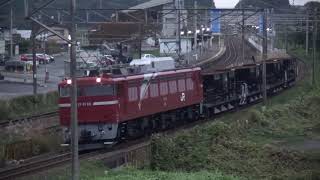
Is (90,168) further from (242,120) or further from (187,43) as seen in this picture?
(187,43)

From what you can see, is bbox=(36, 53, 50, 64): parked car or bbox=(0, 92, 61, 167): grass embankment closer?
bbox=(0, 92, 61, 167): grass embankment

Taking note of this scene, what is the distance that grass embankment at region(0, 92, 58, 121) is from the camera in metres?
34.7

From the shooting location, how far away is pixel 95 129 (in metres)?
25.5

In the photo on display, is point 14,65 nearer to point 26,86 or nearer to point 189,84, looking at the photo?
point 26,86

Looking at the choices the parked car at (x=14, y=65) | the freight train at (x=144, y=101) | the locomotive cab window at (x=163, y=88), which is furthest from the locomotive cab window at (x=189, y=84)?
the parked car at (x=14, y=65)

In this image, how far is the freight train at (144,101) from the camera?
83.4 ft

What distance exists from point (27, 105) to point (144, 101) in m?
12.3

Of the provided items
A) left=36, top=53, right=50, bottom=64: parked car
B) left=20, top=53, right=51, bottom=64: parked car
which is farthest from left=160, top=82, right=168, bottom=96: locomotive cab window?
left=36, top=53, right=50, bottom=64: parked car

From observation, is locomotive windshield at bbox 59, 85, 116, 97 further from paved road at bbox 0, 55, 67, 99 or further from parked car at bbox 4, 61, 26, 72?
parked car at bbox 4, 61, 26, 72

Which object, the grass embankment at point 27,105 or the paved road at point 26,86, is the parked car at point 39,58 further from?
the grass embankment at point 27,105

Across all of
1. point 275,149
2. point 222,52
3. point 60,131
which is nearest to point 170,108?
point 60,131

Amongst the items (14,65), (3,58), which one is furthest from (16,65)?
(3,58)

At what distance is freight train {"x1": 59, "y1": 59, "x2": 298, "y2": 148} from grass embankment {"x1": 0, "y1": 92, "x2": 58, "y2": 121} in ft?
28.5

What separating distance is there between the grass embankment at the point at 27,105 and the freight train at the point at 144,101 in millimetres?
8684
